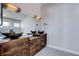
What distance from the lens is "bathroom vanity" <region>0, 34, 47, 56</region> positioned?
6.44ft

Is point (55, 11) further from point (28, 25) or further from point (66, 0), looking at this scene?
point (28, 25)

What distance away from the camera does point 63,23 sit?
7.34 feet

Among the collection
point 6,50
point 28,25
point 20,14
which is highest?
point 20,14

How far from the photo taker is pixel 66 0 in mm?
2207

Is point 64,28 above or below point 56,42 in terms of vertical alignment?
above

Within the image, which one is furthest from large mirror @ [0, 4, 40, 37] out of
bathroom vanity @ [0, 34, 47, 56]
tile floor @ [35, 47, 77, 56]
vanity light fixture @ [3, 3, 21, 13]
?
tile floor @ [35, 47, 77, 56]

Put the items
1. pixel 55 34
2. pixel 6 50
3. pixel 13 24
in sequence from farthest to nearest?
1. pixel 55 34
2. pixel 13 24
3. pixel 6 50

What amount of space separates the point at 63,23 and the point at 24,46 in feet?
2.47

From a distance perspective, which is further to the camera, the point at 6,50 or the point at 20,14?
the point at 20,14

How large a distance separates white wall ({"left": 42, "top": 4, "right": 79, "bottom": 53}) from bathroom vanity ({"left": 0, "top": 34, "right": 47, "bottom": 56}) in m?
0.17

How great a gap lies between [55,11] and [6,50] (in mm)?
996

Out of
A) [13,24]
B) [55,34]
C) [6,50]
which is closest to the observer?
[6,50]

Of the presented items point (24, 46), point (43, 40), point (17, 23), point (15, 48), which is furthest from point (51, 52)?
point (17, 23)

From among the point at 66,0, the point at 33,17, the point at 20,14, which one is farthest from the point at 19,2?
the point at 66,0
